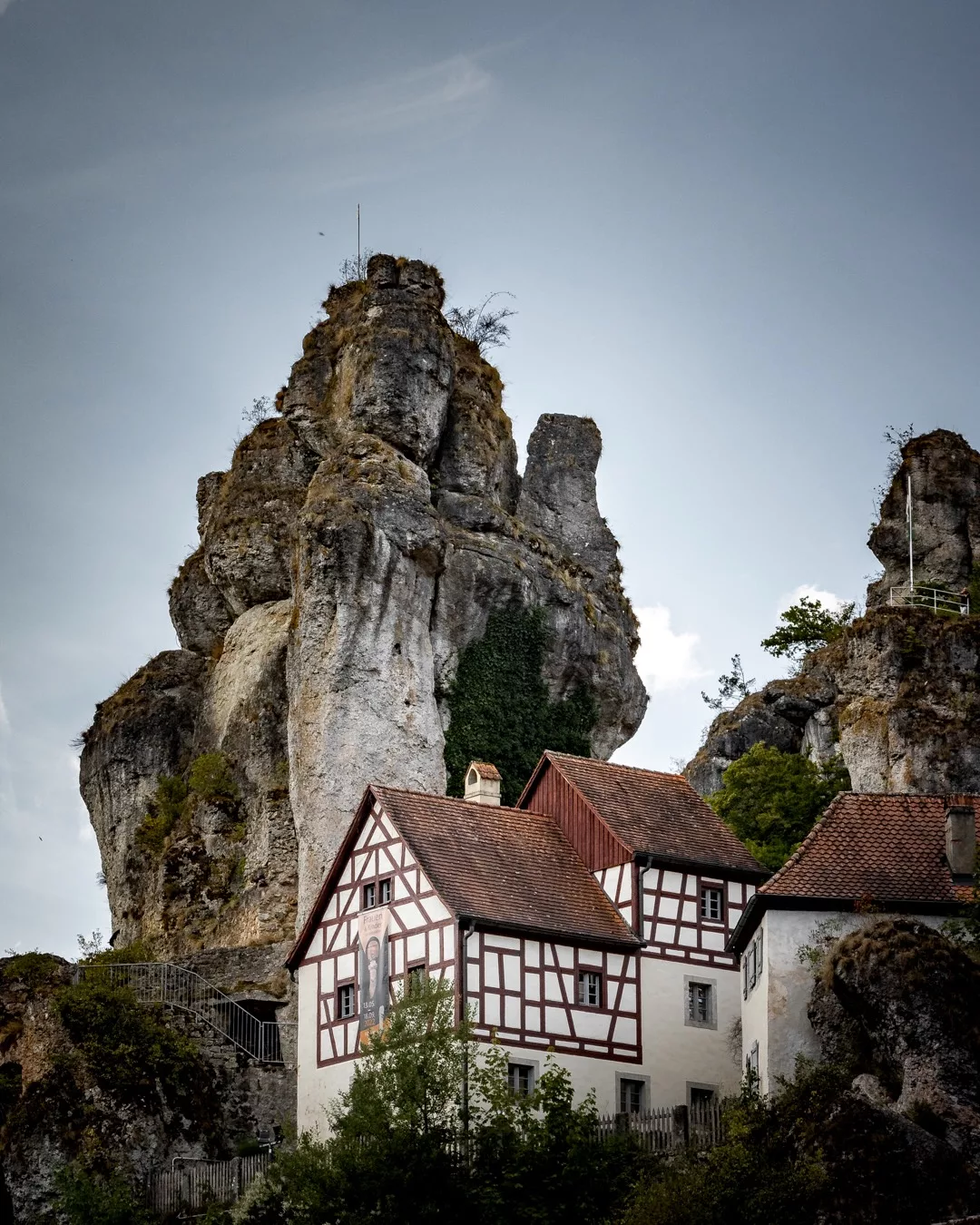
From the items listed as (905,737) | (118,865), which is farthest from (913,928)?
(118,865)

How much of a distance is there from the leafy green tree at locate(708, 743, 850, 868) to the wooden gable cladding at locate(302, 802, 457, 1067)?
12.8 metres

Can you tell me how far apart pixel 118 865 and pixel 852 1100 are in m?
32.1

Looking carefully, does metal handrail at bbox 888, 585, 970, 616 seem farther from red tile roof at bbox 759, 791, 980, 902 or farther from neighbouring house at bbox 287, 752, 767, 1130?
red tile roof at bbox 759, 791, 980, 902

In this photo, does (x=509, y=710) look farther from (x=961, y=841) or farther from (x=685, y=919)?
(x=961, y=841)

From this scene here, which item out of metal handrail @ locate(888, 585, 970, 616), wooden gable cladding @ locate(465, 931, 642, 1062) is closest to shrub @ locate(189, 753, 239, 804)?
metal handrail @ locate(888, 585, 970, 616)

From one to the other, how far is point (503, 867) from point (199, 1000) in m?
9.19

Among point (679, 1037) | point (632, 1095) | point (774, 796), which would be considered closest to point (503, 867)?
point (679, 1037)

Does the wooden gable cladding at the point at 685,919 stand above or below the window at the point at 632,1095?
above

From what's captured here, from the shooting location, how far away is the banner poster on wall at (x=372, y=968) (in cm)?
4775

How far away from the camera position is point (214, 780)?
6444 centimetres

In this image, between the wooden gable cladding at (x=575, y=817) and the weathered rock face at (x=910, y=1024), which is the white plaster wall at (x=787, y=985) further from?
the wooden gable cladding at (x=575, y=817)

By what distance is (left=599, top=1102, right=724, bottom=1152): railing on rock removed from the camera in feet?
138

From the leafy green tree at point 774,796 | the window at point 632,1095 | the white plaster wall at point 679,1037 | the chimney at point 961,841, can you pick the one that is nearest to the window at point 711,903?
the white plaster wall at point 679,1037

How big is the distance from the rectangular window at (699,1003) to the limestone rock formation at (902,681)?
928 centimetres
